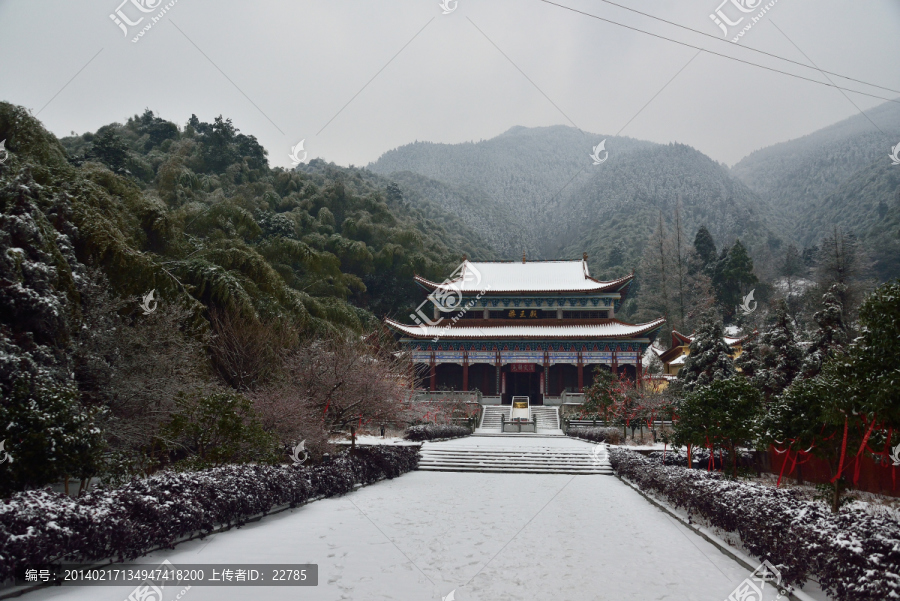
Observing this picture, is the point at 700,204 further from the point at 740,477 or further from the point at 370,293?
the point at 740,477

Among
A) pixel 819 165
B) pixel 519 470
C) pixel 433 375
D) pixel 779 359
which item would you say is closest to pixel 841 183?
pixel 819 165

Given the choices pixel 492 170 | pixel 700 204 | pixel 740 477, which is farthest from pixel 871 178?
pixel 740 477

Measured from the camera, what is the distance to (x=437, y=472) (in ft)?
48.9

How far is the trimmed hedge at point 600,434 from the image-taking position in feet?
63.4

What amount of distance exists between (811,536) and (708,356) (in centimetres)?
1431

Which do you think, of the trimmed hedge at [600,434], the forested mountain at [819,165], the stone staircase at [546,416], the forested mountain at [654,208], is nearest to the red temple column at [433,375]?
the stone staircase at [546,416]

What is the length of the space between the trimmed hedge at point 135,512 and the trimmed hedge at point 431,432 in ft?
32.7

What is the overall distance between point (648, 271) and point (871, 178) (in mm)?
45667

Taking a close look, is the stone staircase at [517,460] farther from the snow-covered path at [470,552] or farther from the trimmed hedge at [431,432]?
the snow-covered path at [470,552]

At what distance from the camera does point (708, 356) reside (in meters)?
18.5

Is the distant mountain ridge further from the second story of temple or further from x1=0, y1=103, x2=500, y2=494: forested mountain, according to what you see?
x1=0, y1=103, x2=500, y2=494: forested mountain

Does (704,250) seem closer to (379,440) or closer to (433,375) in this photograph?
(433,375)

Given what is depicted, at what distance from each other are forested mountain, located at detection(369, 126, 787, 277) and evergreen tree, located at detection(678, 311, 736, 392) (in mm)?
44659

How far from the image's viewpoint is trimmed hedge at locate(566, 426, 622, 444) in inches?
760
